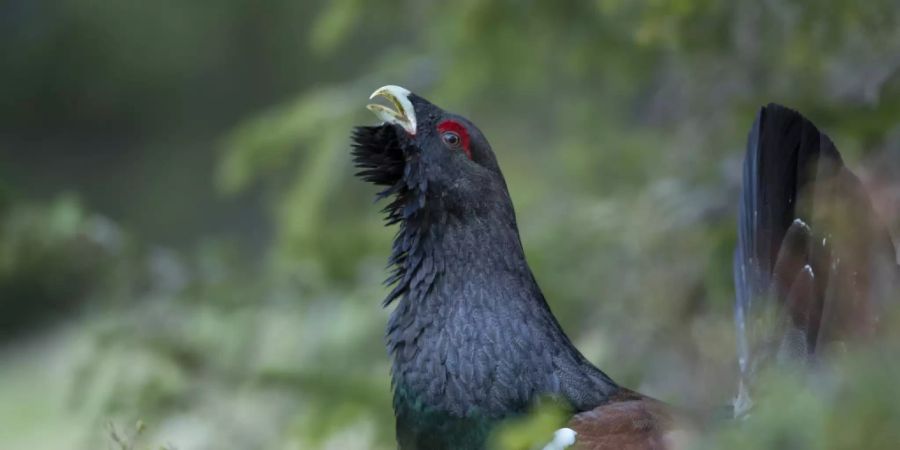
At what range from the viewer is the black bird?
277 centimetres

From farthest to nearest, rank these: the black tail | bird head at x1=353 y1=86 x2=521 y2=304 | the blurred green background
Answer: the blurred green background < bird head at x1=353 y1=86 x2=521 y2=304 < the black tail

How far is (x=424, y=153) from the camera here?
302 centimetres

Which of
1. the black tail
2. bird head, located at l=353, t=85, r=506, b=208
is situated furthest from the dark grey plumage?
the black tail

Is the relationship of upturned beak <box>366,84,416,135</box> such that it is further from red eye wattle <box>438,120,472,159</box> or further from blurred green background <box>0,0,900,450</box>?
blurred green background <box>0,0,900,450</box>

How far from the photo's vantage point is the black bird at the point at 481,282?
2771mm

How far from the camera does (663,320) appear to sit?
4.43 metres

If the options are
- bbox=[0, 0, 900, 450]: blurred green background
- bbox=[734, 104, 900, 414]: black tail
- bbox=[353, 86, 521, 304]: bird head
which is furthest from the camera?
bbox=[0, 0, 900, 450]: blurred green background

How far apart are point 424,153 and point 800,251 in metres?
0.92

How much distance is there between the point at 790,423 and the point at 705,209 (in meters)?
3.08

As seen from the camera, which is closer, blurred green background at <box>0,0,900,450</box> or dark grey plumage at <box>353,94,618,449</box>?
dark grey plumage at <box>353,94,618,449</box>

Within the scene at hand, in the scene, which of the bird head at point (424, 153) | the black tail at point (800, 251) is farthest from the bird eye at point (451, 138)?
the black tail at point (800, 251)

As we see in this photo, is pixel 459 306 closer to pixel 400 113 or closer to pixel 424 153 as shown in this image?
pixel 424 153

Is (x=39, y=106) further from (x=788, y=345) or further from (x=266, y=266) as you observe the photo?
(x=788, y=345)

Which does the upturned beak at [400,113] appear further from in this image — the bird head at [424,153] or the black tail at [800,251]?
the black tail at [800,251]
